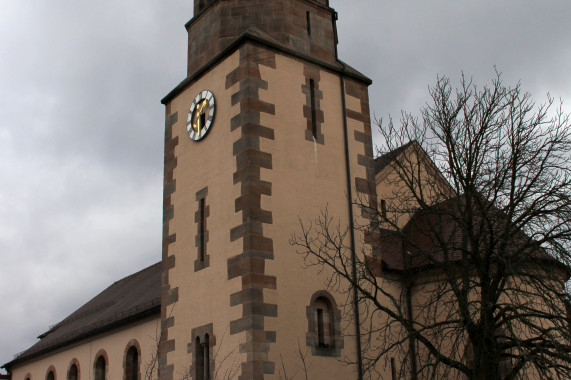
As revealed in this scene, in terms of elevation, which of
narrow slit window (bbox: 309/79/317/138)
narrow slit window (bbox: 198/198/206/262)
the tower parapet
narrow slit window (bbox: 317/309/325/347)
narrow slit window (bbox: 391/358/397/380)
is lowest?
narrow slit window (bbox: 391/358/397/380)

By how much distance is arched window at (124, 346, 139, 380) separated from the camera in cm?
2248

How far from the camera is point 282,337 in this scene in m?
15.7

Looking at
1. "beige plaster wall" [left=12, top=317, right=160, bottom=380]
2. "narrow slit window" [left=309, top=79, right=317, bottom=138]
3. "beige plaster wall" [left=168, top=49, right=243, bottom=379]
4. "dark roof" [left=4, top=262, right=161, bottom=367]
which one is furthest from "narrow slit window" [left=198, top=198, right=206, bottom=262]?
Result: "dark roof" [left=4, top=262, right=161, bottom=367]

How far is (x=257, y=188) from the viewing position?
54.2 feet

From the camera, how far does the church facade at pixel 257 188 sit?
626 inches

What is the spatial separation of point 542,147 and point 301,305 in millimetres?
6211

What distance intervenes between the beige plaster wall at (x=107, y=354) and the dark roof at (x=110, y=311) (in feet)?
0.85

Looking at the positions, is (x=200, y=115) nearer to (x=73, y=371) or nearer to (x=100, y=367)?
(x=100, y=367)

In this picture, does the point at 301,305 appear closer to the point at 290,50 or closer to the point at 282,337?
the point at 282,337

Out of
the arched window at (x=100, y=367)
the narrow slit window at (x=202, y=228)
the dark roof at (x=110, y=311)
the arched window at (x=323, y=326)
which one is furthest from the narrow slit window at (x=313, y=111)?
the arched window at (x=100, y=367)

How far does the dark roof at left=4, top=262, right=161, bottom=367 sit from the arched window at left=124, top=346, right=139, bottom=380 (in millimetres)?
895

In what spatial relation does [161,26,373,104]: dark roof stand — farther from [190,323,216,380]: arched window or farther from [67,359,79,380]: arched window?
[67,359,79,380]: arched window

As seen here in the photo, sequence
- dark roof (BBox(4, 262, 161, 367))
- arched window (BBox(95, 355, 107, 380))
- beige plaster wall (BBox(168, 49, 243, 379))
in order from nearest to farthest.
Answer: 1. beige plaster wall (BBox(168, 49, 243, 379))
2. dark roof (BBox(4, 262, 161, 367))
3. arched window (BBox(95, 355, 107, 380))

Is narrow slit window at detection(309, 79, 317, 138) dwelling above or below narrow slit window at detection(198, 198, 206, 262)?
above
